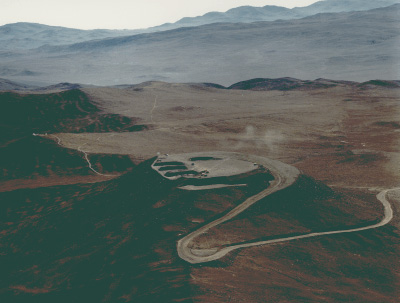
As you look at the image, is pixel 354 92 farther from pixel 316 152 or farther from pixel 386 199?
pixel 386 199

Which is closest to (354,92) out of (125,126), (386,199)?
(125,126)

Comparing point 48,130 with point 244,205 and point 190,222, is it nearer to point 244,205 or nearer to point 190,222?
point 244,205

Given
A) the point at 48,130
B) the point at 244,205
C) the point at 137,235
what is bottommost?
the point at 48,130

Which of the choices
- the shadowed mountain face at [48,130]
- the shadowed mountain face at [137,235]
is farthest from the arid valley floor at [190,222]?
the shadowed mountain face at [48,130]

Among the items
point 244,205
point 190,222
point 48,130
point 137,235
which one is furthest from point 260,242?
point 48,130

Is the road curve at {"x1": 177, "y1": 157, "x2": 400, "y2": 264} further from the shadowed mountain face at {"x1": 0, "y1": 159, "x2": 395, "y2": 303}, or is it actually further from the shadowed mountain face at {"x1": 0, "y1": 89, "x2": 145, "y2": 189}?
the shadowed mountain face at {"x1": 0, "y1": 89, "x2": 145, "y2": 189}

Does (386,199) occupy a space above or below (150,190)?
below
